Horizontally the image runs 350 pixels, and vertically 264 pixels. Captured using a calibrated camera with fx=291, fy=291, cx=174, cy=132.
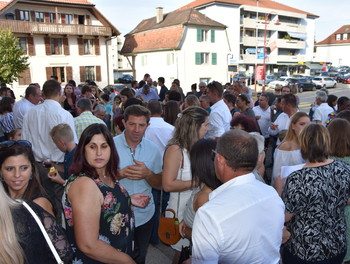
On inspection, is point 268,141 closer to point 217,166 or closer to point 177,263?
point 177,263

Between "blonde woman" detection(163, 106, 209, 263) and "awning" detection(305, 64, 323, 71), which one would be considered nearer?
"blonde woman" detection(163, 106, 209, 263)

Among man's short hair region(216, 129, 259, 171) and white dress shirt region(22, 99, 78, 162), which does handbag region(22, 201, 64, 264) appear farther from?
white dress shirt region(22, 99, 78, 162)

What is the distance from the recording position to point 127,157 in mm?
3078

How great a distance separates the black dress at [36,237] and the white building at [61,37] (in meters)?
28.1

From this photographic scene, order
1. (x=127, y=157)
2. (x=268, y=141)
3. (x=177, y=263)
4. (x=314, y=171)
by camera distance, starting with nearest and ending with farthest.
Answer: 1. (x=314, y=171)
2. (x=177, y=263)
3. (x=127, y=157)
4. (x=268, y=141)

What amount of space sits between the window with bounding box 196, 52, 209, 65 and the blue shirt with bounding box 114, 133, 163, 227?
31.1m

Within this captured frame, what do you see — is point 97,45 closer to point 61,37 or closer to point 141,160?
point 61,37

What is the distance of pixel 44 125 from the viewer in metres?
4.58

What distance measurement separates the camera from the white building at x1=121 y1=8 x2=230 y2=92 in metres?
32.2

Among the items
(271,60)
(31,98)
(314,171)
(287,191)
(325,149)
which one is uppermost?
(271,60)

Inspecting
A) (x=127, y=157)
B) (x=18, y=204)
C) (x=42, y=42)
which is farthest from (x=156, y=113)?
(x=42, y=42)

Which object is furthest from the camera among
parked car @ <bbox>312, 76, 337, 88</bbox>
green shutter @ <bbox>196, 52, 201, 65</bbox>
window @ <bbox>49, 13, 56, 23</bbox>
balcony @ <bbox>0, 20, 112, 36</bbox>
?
parked car @ <bbox>312, 76, 337, 88</bbox>

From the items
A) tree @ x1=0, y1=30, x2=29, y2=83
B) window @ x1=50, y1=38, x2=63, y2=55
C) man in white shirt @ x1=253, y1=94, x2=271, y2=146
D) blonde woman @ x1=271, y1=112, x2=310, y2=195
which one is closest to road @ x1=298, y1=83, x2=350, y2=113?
man in white shirt @ x1=253, y1=94, x2=271, y2=146

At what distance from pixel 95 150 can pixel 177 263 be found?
1481 mm
